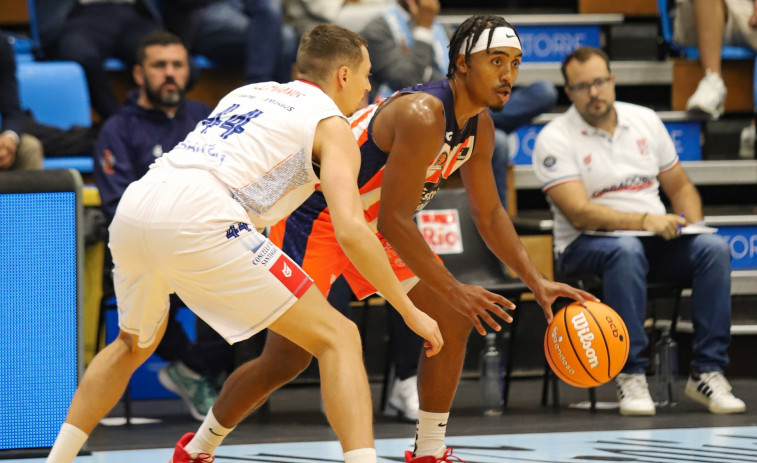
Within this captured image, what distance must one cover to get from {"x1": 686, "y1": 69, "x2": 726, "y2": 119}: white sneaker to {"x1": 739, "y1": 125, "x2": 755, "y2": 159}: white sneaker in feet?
1.09

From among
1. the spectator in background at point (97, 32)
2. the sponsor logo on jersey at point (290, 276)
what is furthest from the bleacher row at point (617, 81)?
→ the sponsor logo on jersey at point (290, 276)

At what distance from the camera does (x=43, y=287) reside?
4.57 m

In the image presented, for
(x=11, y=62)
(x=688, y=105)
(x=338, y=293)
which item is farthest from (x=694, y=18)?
(x=11, y=62)

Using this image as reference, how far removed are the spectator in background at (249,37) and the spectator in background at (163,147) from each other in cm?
78

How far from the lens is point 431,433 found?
4129mm

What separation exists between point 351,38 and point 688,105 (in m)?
4.62

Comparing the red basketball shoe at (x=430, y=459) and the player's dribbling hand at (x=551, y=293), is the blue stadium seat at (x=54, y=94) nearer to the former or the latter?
the red basketball shoe at (x=430, y=459)

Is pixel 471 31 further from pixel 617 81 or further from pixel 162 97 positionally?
pixel 617 81

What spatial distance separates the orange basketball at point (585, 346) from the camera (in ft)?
13.6

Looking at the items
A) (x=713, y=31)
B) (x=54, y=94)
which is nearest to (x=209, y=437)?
(x=54, y=94)

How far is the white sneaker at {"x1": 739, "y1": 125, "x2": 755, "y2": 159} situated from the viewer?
25.6 ft

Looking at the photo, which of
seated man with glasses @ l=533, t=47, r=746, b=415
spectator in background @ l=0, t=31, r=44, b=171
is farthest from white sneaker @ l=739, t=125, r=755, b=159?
spectator in background @ l=0, t=31, r=44, b=171

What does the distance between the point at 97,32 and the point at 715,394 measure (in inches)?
168

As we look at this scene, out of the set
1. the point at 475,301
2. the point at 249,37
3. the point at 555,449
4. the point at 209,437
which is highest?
the point at 249,37
